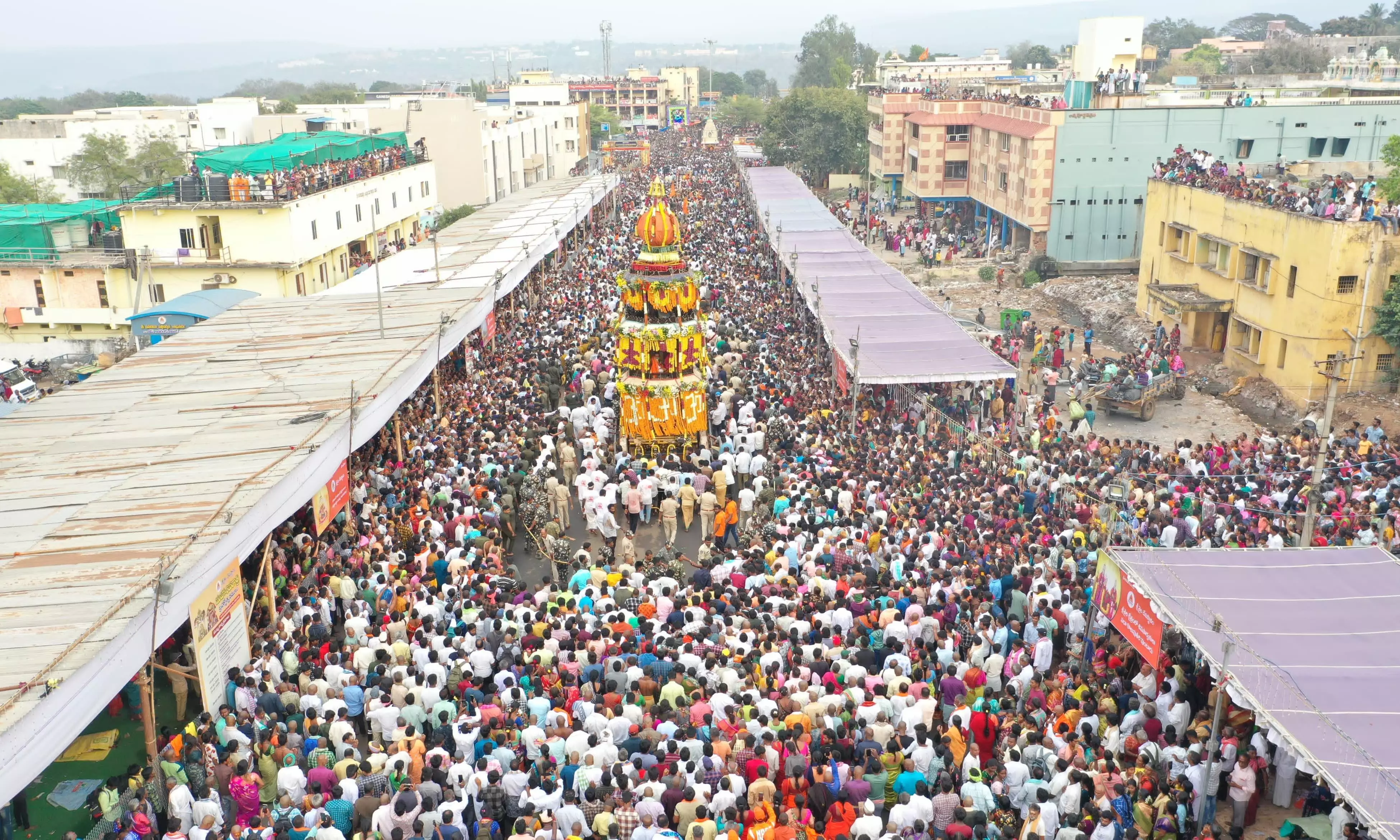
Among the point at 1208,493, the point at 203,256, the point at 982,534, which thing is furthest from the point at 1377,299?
the point at 203,256

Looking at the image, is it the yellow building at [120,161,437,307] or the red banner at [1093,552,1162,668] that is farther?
the yellow building at [120,161,437,307]

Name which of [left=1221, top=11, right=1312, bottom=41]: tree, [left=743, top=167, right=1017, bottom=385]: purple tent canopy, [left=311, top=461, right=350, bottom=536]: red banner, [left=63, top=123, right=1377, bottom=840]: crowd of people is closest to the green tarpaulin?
[left=743, top=167, right=1017, bottom=385]: purple tent canopy

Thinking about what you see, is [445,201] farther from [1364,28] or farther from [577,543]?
[1364,28]

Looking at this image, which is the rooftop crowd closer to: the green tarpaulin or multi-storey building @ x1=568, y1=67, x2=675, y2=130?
the green tarpaulin

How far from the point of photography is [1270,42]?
104m

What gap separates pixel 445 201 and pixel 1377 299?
1629 inches

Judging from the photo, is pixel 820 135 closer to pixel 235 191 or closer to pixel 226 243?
pixel 235 191

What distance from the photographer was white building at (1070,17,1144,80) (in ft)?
154

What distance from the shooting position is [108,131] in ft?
188

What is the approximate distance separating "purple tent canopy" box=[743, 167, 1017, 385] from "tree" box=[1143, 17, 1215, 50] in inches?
5308

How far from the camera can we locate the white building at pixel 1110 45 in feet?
154

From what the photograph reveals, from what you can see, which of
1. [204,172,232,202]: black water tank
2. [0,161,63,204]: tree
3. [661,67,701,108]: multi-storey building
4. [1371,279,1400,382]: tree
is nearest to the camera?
[1371,279,1400,382]: tree

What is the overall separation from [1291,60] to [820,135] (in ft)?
129

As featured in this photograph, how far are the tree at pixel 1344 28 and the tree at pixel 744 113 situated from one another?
2167 inches
